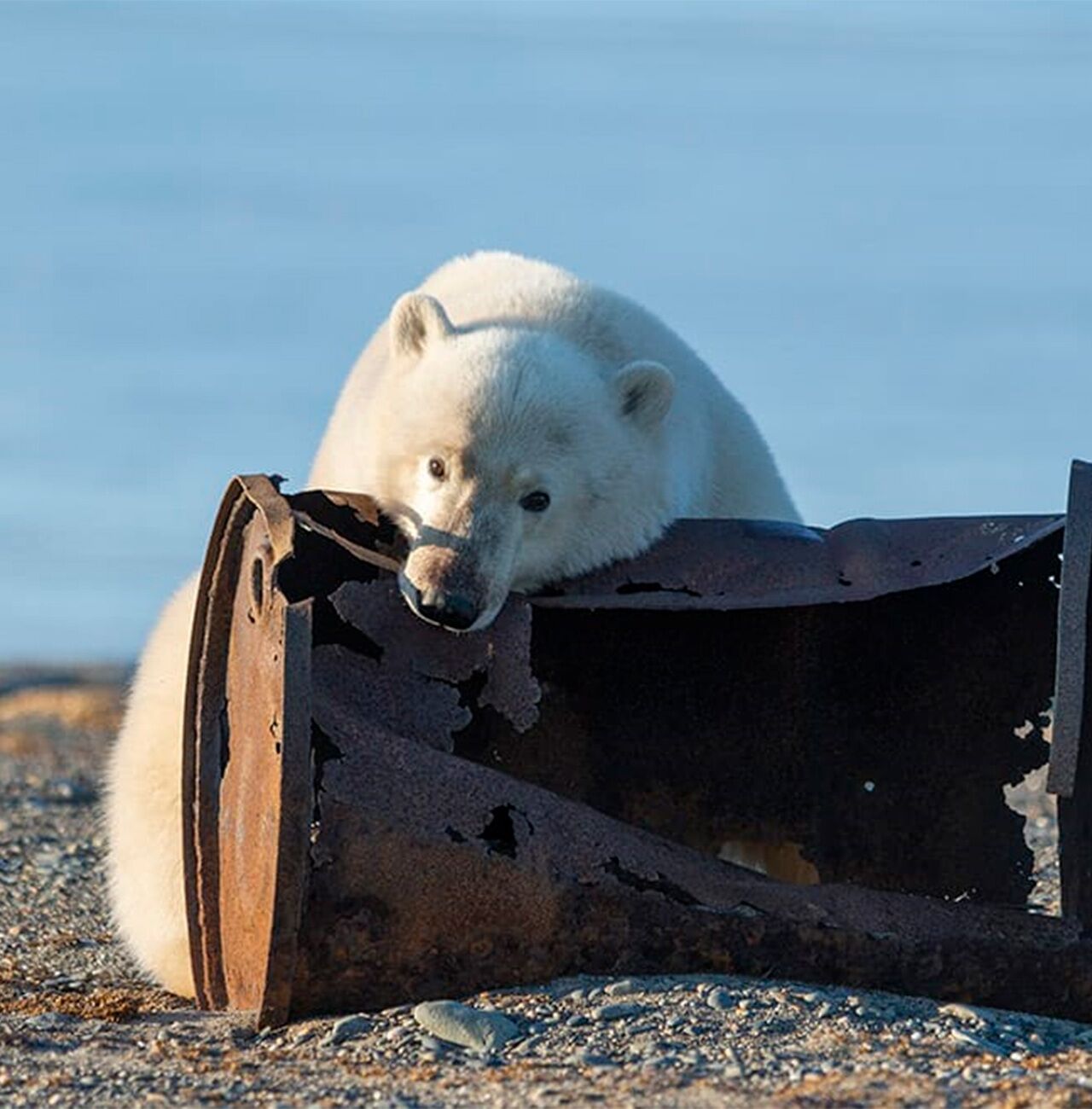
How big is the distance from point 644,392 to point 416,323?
570mm

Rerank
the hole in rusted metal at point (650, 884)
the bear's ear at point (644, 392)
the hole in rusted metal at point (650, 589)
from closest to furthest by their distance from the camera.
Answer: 1. the hole in rusted metal at point (650, 884)
2. the hole in rusted metal at point (650, 589)
3. the bear's ear at point (644, 392)

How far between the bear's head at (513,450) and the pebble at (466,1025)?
94 cm

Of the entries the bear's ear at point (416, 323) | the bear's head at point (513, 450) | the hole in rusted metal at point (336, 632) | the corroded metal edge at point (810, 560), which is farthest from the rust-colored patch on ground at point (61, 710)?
the corroded metal edge at point (810, 560)

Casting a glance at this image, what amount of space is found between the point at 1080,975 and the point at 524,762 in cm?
125

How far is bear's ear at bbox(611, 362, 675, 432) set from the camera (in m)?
5.55

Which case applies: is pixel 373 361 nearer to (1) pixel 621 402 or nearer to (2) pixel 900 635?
(1) pixel 621 402

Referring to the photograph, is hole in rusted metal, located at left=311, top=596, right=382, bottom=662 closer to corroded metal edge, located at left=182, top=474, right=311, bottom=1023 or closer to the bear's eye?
corroded metal edge, located at left=182, top=474, right=311, bottom=1023

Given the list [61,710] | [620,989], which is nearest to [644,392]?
[620,989]

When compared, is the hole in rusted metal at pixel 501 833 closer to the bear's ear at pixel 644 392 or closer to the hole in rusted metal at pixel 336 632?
the hole in rusted metal at pixel 336 632

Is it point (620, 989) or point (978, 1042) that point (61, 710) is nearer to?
point (620, 989)

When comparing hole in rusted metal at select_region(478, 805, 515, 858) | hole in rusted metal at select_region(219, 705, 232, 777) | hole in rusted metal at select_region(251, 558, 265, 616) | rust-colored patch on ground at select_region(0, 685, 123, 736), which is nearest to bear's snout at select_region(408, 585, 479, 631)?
hole in rusted metal at select_region(251, 558, 265, 616)

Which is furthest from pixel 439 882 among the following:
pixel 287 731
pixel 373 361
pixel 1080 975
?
pixel 373 361

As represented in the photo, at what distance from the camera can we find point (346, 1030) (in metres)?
4.31

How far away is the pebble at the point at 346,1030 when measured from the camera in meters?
4.29
